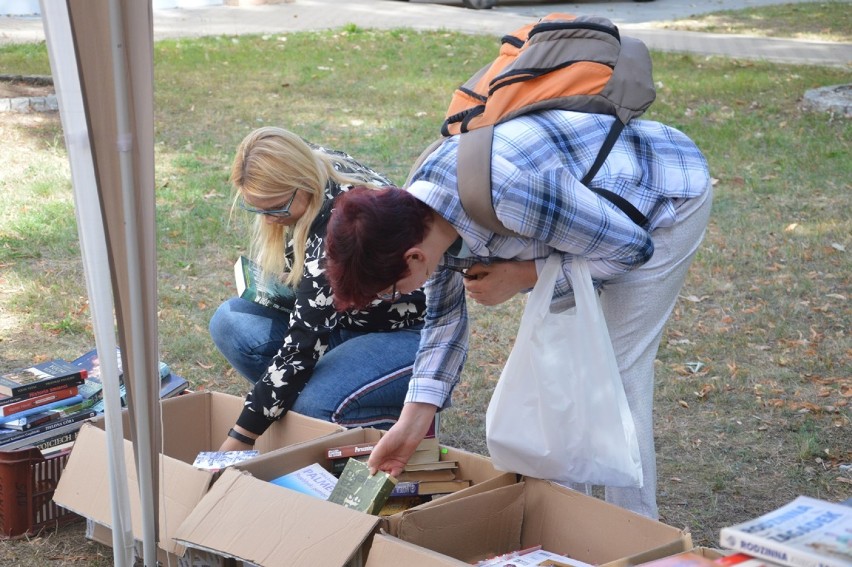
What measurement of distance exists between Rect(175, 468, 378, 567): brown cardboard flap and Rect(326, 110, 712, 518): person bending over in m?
0.29

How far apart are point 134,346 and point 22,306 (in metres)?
3.19

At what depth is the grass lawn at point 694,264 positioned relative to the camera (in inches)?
146

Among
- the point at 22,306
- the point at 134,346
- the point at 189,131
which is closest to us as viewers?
the point at 134,346

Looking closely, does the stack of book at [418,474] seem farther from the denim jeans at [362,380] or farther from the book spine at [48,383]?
the book spine at [48,383]

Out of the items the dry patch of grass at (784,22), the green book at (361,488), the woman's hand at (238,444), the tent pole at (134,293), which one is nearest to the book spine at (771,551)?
the green book at (361,488)

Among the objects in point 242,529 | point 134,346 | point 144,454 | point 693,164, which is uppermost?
point 693,164

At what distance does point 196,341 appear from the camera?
4.61 m

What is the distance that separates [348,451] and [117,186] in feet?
3.76

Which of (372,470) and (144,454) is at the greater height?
(144,454)

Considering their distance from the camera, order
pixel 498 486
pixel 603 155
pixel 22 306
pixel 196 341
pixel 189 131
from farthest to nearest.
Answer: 1. pixel 189 131
2. pixel 22 306
3. pixel 196 341
4. pixel 498 486
5. pixel 603 155

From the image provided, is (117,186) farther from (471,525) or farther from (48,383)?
(48,383)

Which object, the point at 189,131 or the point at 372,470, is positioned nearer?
the point at 372,470

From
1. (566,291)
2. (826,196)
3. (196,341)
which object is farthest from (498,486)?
(826,196)

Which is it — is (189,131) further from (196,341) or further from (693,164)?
(693,164)
